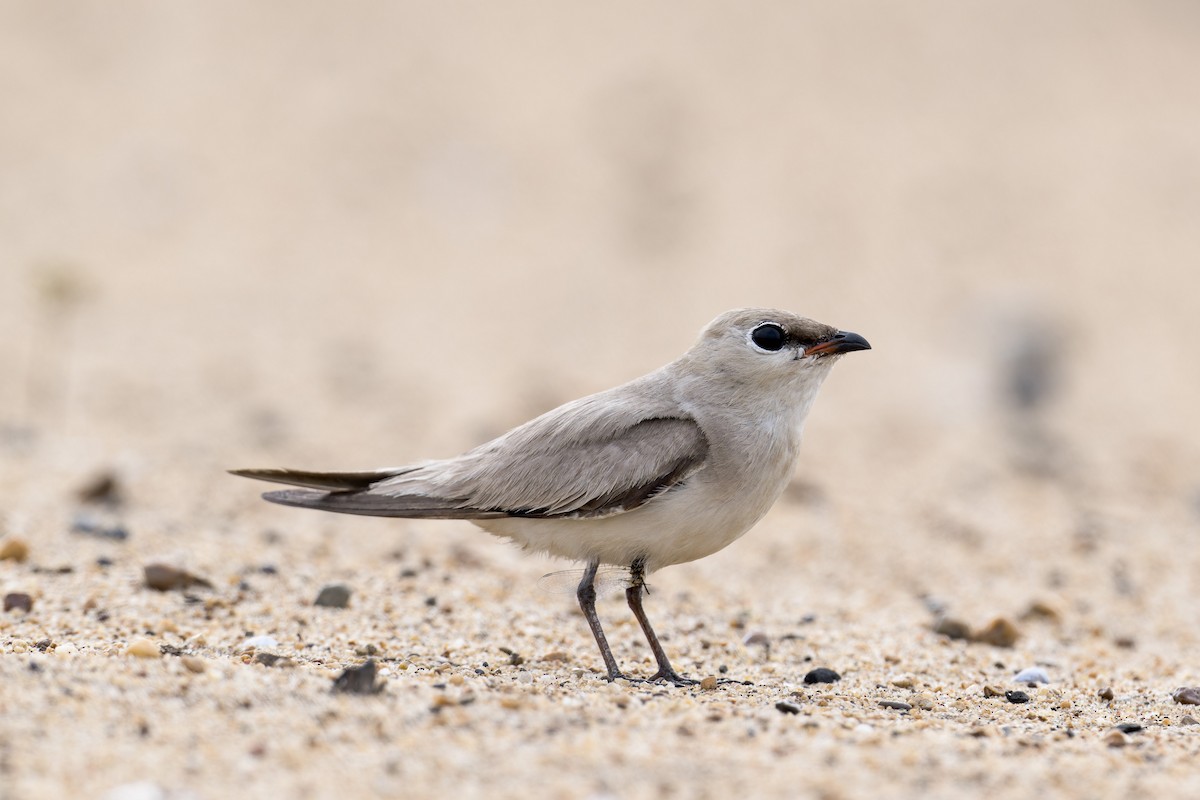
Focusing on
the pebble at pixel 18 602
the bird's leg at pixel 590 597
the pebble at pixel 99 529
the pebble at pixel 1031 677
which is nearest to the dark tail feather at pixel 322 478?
the bird's leg at pixel 590 597

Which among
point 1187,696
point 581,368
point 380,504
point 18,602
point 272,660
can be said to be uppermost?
point 581,368

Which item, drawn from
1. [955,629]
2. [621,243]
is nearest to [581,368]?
[621,243]

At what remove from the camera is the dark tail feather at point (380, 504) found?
19.3 feet

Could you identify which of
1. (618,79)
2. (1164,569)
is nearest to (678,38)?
(618,79)

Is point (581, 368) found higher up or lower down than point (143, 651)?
higher up

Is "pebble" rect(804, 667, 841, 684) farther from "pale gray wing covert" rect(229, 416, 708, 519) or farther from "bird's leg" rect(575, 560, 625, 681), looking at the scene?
"pale gray wing covert" rect(229, 416, 708, 519)

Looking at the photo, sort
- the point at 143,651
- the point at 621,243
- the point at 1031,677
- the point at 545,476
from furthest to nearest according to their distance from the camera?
the point at 621,243 < the point at 1031,677 < the point at 545,476 < the point at 143,651

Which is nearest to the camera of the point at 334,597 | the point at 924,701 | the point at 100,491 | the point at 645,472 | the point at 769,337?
the point at 924,701

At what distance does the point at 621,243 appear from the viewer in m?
23.6

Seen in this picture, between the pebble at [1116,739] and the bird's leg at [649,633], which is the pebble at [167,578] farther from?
the pebble at [1116,739]

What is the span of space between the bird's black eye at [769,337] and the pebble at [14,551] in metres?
4.22

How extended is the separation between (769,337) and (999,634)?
231cm

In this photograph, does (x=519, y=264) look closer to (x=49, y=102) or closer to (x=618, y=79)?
(x=618, y=79)

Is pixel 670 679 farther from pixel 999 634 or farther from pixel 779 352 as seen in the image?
pixel 999 634
